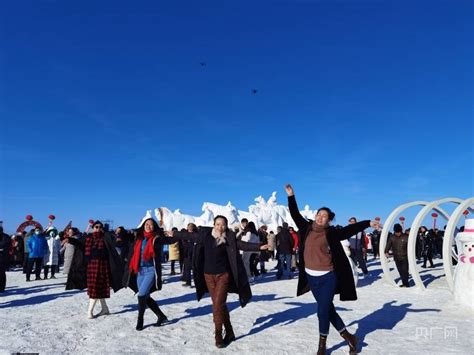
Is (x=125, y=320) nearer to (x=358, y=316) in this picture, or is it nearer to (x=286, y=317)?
(x=286, y=317)

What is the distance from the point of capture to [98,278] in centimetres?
702

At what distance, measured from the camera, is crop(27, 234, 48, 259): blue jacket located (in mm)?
12562

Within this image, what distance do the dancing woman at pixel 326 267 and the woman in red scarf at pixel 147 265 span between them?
8.60ft

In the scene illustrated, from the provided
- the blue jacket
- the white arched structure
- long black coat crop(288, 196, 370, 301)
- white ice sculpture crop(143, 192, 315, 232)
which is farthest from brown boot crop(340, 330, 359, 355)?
white ice sculpture crop(143, 192, 315, 232)

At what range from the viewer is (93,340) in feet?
18.5

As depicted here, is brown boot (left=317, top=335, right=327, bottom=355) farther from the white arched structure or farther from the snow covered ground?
the white arched structure

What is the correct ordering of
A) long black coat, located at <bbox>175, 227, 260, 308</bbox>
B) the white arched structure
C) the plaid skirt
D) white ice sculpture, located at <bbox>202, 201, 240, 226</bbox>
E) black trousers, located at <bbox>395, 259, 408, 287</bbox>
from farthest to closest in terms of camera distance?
white ice sculpture, located at <bbox>202, 201, 240, 226</bbox>, black trousers, located at <bbox>395, 259, 408, 287</bbox>, the white arched structure, the plaid skirt, long black coat, located at <bbox>175, 227, 260, 308</bbox>

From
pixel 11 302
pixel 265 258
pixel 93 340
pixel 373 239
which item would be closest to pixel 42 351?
pixel 93 340

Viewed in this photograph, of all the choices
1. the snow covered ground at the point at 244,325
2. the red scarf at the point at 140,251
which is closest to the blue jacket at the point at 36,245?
the snow covered ground at the point at 244,325

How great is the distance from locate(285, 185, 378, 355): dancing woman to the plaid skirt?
3.93 meters

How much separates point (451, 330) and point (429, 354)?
1515 millimetres

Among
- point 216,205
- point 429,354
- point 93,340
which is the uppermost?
point 216,205

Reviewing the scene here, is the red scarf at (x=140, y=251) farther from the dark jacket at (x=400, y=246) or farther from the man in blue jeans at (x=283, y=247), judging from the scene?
the dark jacket at (x=400, y=246)

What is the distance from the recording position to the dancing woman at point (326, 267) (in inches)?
189
